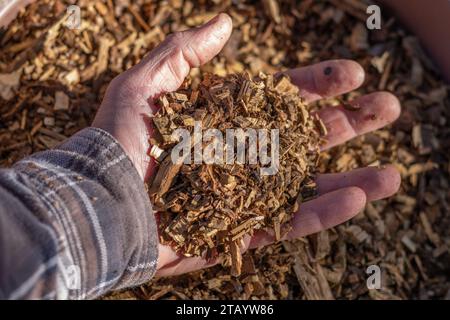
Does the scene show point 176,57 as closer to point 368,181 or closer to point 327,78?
point 327,78

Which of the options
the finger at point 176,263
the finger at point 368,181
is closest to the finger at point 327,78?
the finger at point 368,181

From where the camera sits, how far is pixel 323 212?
224 cm

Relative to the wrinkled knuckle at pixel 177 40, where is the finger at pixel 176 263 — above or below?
below

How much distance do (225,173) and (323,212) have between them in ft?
1.60

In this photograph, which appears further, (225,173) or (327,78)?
(327,78)

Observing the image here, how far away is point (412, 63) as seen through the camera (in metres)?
2.85

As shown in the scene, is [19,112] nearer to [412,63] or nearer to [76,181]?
[76,181]

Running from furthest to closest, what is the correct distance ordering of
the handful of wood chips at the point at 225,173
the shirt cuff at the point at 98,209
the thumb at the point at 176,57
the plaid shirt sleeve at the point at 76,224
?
the thumb at the point at 176,57
the handful of wood chips at the point at 225,173
the shirt cuff at the point at 98,209
the plaid shirt sleeve at the point at 76,224

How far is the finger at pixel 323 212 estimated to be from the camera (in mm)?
2215

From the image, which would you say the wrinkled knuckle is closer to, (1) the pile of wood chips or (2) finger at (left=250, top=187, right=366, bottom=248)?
(1) the pile of wood chips

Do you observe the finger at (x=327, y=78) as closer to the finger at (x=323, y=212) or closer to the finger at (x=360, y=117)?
the finger at (x=360, y=117)

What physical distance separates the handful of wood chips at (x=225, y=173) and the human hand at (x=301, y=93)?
0.06m

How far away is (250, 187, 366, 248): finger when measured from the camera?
221cm

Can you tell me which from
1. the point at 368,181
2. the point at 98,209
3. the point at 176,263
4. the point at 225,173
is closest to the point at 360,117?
the point at 368,181
